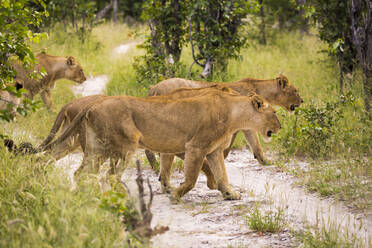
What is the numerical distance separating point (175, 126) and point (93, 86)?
6577mm

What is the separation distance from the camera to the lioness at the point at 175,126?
16.2ft

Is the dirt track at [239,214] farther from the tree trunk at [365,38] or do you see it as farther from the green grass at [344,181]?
the tree trunk at [365,38]

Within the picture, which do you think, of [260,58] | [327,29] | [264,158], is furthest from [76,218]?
[260,58]

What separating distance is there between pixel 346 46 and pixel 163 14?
3.95 m

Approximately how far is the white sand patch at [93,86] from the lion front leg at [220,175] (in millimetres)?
5661

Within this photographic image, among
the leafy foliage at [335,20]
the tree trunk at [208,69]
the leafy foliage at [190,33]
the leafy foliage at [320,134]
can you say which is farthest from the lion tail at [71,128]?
the leafy foliage at [335,20]

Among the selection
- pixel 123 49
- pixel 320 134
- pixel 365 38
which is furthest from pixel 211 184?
pixel 123 49

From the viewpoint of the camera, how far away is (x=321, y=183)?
17.8 ft

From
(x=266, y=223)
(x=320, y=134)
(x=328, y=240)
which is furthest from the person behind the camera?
(x=320, y=134)

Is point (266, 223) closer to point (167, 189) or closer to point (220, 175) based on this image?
point (220, 175)

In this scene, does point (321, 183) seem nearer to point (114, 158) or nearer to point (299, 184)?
point (299, 184)

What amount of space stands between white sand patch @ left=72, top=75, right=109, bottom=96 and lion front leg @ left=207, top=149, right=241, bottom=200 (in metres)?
5.66

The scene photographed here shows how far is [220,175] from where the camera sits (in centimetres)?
542

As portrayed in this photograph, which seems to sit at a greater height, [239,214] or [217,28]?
[217,28]
